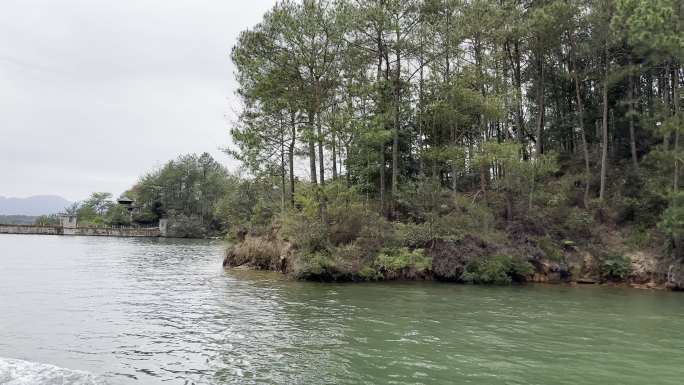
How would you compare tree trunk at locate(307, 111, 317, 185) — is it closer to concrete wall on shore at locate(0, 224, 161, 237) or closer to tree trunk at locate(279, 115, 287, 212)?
tree trunk at locate(279, 115, 287, 212)

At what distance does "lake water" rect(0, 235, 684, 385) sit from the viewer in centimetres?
823

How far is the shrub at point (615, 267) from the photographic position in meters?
22.6

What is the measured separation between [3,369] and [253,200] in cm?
3796

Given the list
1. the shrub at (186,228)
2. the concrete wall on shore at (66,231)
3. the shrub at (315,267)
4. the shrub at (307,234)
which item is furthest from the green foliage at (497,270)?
the concrete wall on shore at (66,231)

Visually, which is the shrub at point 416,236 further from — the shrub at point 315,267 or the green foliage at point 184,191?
the green foliage at point 184,191

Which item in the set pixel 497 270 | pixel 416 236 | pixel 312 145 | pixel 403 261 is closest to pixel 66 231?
pixel 312 145

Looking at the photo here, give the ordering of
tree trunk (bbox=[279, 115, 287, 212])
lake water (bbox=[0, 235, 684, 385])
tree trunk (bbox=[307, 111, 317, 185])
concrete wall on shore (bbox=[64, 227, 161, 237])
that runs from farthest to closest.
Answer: concrete wall on shore (bbox=[64, 227, 161, 237]) < tree trunk (bbox=[279, 115, 287, 212]) < tree trunk (bbox=[307, 111, 317, 185]) < lake water (bbox=[0, 235, 684, 385])

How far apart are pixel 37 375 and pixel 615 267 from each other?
76.8 ft

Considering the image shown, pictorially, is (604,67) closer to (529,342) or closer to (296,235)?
(296,235)

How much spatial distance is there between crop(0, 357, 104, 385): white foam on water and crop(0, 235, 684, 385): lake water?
2 cm

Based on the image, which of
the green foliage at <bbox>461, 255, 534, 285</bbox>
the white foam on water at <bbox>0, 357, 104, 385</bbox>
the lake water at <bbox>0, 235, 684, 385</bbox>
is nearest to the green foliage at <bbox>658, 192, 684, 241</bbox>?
the lake water at <bbox>0, 235, 684, 385</bbox>

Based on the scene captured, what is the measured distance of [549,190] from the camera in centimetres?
2845

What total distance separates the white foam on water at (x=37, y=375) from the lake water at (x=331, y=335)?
0.02m

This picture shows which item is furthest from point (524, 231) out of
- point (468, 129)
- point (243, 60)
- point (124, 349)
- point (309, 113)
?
point (124, 349)
